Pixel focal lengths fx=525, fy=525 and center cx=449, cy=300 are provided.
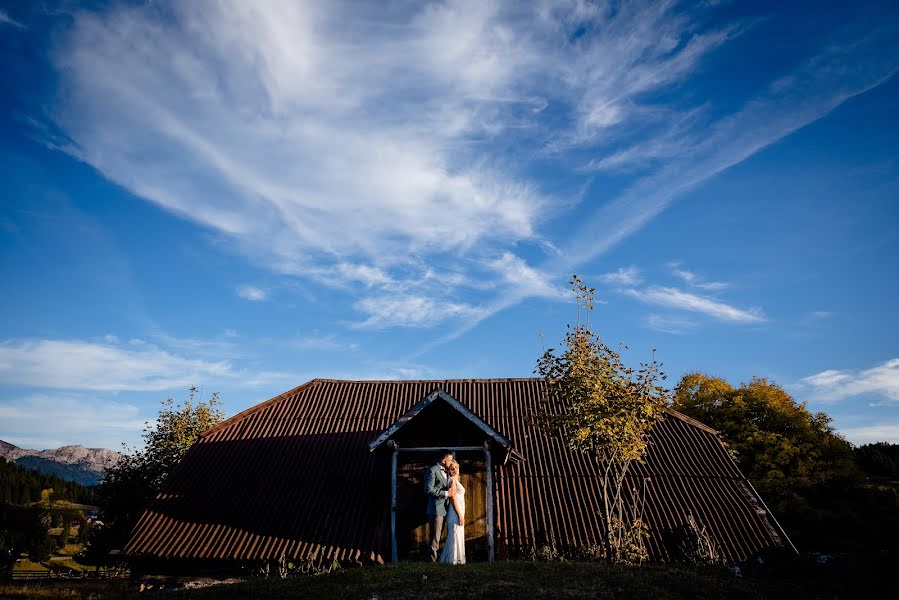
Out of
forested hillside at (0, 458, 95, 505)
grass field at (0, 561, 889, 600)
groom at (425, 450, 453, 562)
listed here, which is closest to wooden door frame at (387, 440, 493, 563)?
groom at (425, 450, 453, 562)

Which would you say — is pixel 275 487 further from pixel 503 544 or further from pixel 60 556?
pixel 60 556

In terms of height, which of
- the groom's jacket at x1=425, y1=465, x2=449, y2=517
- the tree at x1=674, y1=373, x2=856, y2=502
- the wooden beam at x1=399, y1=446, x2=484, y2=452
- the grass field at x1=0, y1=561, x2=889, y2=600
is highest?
the tree at x1=674, y1=373, x2=856, y2=502

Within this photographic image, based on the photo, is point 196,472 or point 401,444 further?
point 196,472

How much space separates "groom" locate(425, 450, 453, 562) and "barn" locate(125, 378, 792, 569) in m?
1.86

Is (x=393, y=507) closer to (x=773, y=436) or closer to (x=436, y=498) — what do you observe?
(x=436, y=498)

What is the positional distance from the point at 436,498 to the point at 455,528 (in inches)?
35.1

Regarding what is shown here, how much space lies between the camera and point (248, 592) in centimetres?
889

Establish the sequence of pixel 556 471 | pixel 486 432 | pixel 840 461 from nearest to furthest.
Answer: pixel 486 432 → pixel 556 471 → pixel 840 461

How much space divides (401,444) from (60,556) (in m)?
63.2

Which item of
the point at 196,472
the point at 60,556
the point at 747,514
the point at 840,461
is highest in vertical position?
the point at 840,461

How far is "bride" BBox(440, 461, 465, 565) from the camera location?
1308cm

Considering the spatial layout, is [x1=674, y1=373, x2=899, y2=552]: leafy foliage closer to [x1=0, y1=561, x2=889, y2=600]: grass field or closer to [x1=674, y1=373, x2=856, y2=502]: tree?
[x1=674, y1=373, x2=856, y2=502]: tree

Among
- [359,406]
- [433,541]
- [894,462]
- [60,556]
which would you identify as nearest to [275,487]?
[359,406]

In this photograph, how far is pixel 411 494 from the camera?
15812mm
